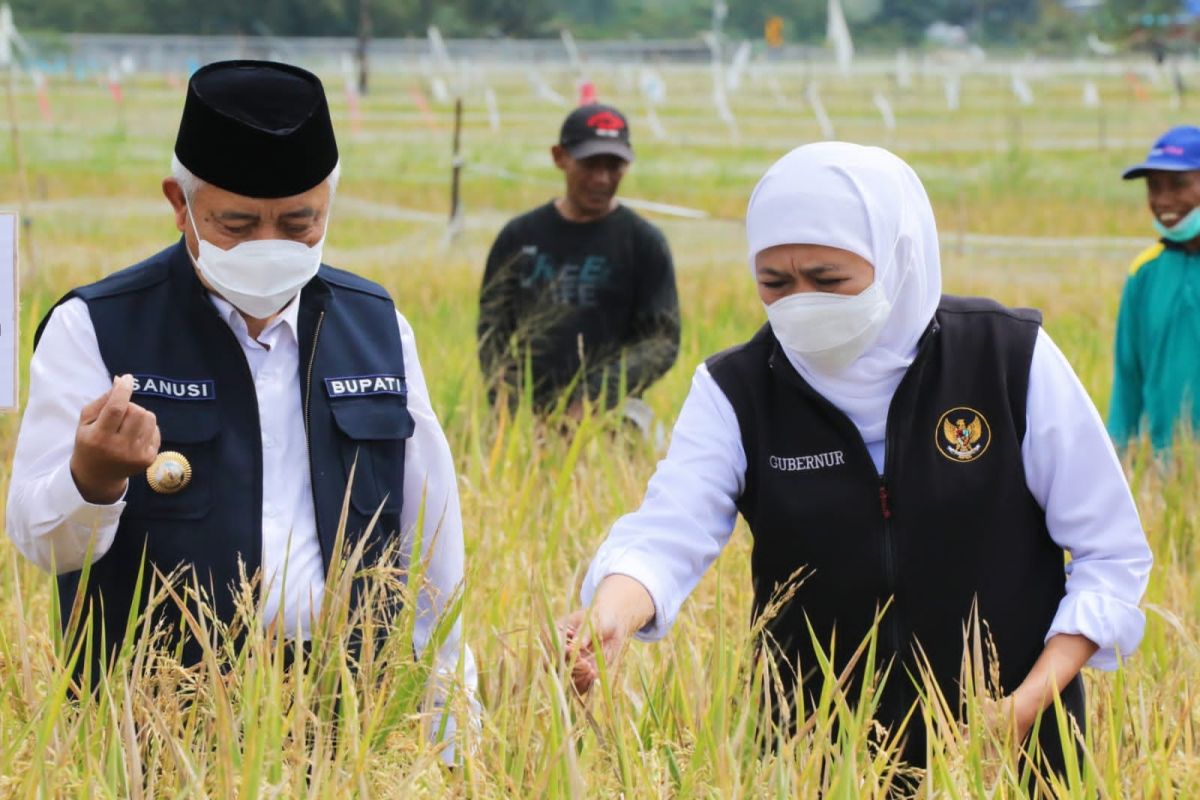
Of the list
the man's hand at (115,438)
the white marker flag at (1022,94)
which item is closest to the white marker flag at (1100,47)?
the white marker flag at (1022,94)

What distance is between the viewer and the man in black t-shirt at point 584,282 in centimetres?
564

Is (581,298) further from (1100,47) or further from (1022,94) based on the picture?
(1100,47)

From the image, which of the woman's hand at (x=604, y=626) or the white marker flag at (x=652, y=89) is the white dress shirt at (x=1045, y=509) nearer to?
the woman's hand at (x=604, y=626)

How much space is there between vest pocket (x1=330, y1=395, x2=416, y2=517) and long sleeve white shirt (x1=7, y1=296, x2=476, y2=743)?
5 centimetres

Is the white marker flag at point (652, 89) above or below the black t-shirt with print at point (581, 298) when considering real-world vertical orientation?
above

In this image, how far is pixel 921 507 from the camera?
2.38 m

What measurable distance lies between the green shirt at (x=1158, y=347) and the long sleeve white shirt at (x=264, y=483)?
11.9 feet

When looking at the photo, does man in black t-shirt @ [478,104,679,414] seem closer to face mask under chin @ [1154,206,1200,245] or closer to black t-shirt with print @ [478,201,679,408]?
black t-shirt with print @ [478,201,679,408]

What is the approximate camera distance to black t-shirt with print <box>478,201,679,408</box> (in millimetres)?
5641

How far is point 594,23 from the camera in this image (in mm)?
100938

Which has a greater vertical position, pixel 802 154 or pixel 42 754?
pixel 802 154

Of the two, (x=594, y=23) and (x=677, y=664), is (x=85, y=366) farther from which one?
(x=594, y=23)

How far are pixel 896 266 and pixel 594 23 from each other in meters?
101

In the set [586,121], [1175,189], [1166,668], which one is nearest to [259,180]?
[1166,668]
